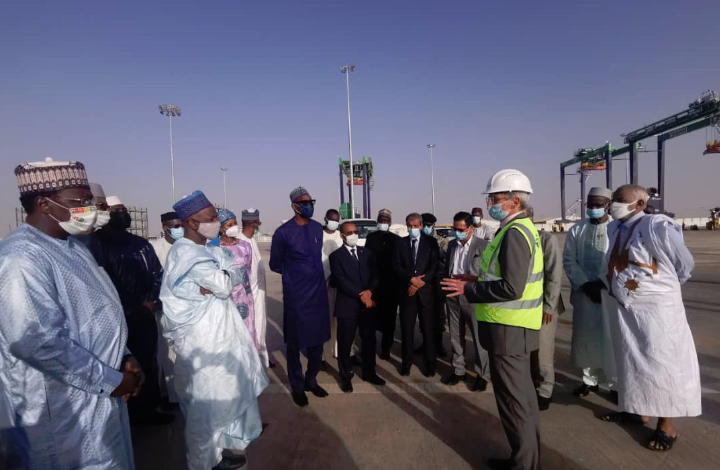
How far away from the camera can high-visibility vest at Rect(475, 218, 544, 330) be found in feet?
8.52

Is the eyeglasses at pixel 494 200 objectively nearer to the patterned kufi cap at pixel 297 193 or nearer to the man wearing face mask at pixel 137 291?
the patterned kufi cap at pixel 297 193

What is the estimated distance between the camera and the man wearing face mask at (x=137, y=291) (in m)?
3.61

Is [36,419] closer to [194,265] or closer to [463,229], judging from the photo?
[194,265]

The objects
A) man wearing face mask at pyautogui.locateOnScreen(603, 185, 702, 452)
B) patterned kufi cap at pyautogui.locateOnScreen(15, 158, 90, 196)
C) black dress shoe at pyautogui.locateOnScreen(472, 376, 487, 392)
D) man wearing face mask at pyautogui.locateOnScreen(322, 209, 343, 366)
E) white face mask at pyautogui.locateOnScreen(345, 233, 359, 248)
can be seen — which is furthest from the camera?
man wearing face mask at pyautogui.locateOnScreen(322, 209, 343, 366)

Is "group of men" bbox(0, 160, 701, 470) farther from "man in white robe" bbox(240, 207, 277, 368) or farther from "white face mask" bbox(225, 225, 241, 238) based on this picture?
"white face mask" bbox(225, 225, 241, 238)

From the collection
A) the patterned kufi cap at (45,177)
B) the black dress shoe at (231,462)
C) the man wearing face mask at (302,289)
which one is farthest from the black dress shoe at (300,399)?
the patterned kufi cap at (45,177)

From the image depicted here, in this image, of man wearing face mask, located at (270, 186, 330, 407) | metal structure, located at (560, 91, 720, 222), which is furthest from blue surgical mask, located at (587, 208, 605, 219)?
metal structure, located at (560, 91, 720, 222)

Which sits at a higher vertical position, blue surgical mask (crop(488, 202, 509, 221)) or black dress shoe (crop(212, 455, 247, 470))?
blue surgical mask (crop(488, 202, 509, 221))

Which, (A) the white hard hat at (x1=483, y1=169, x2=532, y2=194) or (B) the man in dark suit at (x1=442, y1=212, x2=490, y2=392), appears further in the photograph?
(B) the man in dark suit at (x1=442, y1=212, x2=490, y2=392)

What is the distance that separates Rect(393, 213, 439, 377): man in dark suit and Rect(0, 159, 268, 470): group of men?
222 cm

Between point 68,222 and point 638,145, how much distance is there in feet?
172

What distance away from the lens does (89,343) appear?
1.82m

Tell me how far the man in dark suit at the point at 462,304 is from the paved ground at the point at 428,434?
258 mm

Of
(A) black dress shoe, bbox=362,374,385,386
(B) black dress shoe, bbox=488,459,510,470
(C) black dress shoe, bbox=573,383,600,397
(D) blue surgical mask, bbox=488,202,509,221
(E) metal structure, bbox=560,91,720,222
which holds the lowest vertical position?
(A) black dress shoe, bbox=362,374,385,386
